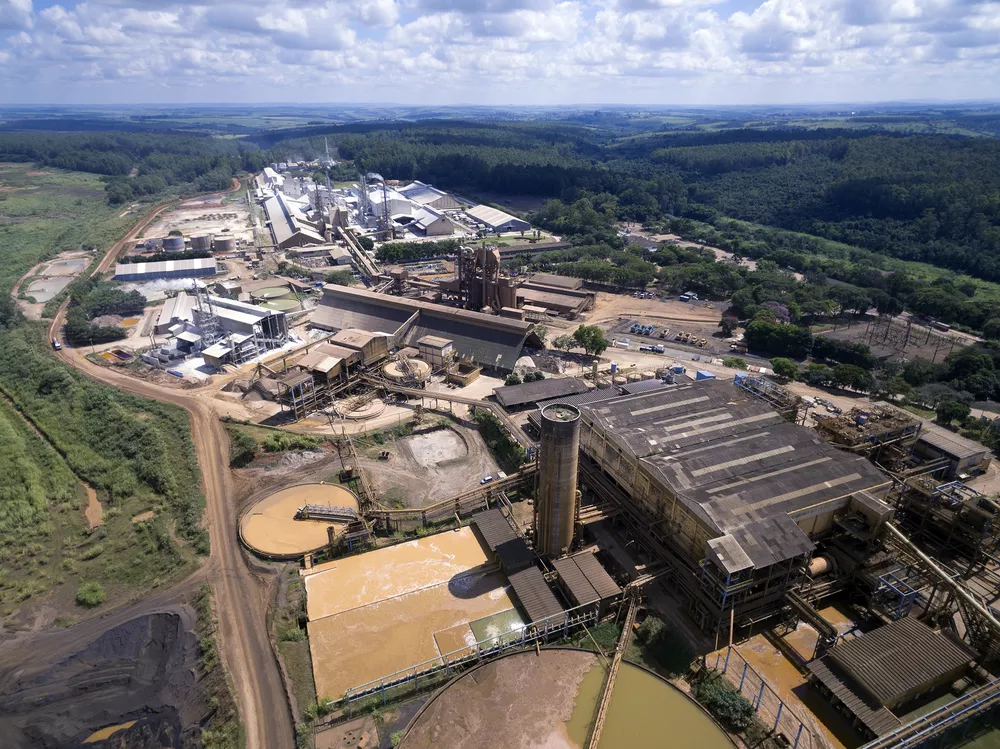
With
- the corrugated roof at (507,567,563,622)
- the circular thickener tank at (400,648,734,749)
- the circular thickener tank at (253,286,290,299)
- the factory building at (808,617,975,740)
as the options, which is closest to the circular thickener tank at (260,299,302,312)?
the circular thickener tank at (253,286,290,299)

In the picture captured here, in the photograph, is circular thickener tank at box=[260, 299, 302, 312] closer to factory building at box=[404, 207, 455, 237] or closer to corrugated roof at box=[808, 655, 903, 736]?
factory building at box=[404, 207, 455, 237]

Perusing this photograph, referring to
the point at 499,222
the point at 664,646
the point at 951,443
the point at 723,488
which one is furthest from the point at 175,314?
the point at 951,443

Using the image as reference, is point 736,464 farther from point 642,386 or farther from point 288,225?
point 288,225

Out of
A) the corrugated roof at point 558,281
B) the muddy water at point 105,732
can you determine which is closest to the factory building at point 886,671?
the muddy water at point 105,732

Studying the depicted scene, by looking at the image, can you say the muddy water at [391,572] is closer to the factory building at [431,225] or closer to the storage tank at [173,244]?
the storage tank at [173,244]

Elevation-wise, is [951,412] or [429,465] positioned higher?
[951,412]
